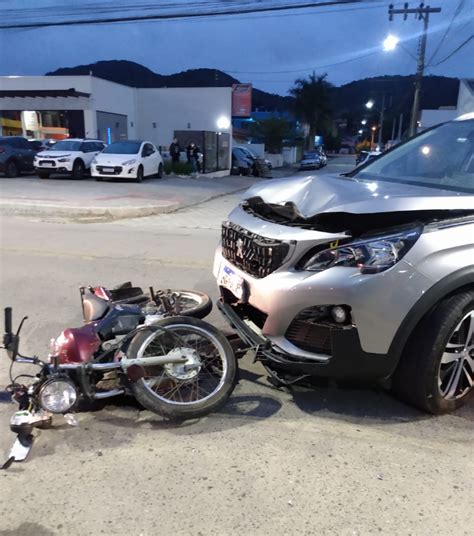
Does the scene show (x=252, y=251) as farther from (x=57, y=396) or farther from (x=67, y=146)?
(x=67, y=146)

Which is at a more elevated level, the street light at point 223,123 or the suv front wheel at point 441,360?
the street light at point 223,123

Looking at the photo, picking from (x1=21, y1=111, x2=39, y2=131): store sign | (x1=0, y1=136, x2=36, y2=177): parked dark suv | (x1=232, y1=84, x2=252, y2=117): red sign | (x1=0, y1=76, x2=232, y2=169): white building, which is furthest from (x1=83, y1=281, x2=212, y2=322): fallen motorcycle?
(x1=21, y1=111, x2=39, y2=131): store sign

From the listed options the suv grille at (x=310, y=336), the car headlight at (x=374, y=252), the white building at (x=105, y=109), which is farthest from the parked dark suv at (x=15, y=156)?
the car headlight at (x=374, y=252)

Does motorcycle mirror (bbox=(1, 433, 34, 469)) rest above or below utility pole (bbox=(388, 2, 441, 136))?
below

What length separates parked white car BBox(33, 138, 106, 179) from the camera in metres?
19.9

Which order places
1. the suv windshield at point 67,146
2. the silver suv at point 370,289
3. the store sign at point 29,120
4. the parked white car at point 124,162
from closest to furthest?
1. the silver suv at point 370,289
2. the parked white car at point 124,162
3. the suv windshield at point 67,146
4. the store sign at point 29,120

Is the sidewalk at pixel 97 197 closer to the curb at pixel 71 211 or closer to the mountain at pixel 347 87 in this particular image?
the curb at pixel 71 211

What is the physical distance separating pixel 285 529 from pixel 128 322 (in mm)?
1760

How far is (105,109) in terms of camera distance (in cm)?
3356

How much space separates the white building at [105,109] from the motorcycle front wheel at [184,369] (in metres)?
25.3

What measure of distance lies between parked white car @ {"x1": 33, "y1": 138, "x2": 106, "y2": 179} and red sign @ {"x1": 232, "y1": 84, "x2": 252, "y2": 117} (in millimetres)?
16112

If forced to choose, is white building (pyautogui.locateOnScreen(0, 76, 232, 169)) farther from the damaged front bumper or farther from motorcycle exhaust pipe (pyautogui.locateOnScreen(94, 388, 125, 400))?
the damaged front bumper

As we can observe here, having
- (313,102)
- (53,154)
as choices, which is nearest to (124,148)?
(53,154)

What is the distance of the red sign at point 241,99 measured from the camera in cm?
3484
